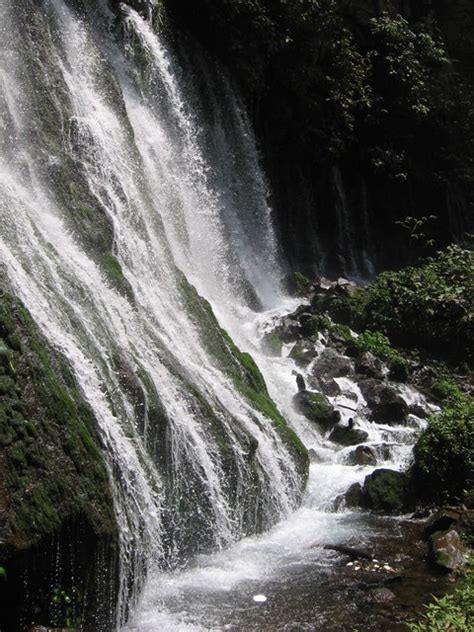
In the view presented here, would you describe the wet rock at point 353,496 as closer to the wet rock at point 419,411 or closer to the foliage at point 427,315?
the wet rock at point 419,411

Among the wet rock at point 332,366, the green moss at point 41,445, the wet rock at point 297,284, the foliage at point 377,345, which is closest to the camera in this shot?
the green moss at point 41,445

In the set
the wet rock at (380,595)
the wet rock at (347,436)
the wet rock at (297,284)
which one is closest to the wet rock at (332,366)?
the wet rock at (347,436)

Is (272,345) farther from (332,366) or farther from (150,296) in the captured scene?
(150,296)

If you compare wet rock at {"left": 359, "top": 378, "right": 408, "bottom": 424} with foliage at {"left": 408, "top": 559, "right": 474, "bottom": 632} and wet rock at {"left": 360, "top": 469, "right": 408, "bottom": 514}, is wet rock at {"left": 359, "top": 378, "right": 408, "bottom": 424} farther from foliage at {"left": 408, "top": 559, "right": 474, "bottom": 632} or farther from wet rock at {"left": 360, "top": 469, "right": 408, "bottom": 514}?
foliage at {"left": 408, "top": 559, "right": 474, "bottom": 632}

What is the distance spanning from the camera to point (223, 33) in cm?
1841

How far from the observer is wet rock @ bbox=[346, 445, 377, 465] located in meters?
11.6

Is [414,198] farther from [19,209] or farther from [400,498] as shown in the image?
[19,209]

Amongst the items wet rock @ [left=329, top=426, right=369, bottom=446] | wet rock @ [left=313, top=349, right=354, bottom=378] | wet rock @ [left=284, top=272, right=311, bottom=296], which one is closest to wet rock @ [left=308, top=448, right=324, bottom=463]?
wet rock @ [left=329, top=426, right=369, bottom=446]

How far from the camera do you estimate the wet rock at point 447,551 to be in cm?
804

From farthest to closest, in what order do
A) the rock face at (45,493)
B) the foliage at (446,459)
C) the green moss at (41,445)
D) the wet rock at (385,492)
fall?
the wet rock at (385,492), the foliage at (446,459), the green moss at (41,445), the rock face at (45,493)

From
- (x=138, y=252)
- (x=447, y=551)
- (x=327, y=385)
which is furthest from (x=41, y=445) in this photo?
(x=327, y=385)

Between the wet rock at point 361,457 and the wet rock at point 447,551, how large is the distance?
2.95 metres

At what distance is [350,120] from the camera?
67.9 ft

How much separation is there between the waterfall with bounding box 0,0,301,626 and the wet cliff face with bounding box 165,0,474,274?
1.50m
